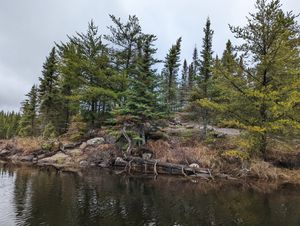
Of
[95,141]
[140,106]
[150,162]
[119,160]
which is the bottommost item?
[150,162]

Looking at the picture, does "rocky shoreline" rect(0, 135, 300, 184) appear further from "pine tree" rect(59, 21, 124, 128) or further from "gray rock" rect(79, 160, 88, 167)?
"pine tree" rect(59, 21, 124, 128)

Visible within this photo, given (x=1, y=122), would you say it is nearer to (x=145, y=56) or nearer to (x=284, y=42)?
(x=145, y=56)

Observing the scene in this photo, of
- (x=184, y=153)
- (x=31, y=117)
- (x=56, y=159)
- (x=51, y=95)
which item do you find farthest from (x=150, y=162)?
(x=31, y=117)

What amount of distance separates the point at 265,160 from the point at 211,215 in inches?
528

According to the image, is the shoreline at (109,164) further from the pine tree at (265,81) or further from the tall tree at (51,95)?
the tall tree at (51,95)

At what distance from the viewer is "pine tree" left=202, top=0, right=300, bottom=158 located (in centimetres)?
2102

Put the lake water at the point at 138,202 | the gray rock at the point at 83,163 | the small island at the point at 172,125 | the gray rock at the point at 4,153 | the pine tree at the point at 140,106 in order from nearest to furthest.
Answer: the lake water at the point at 138,202 < the small island at the point at 172,125 < the pine tree at the point at 140,106 < the gray rock at the point at 83,163 < the gray rock at the point at 4,153

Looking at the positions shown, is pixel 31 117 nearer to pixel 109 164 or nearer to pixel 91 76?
pixel 91 76

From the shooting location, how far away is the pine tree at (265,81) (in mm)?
21016

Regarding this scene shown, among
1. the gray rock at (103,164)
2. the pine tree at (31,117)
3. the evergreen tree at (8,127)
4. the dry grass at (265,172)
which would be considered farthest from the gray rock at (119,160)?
the evergreen tree at (8,127)

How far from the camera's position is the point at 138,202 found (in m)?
13.7

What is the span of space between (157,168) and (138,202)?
438 inches

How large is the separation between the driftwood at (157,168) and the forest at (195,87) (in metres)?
1.61

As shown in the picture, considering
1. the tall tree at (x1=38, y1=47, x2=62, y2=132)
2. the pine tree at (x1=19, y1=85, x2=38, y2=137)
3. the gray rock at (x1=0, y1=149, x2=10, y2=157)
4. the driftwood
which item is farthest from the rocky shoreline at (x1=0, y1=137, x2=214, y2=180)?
the pine tree at (x1=19, y1=85, x2=38, y2=137)
